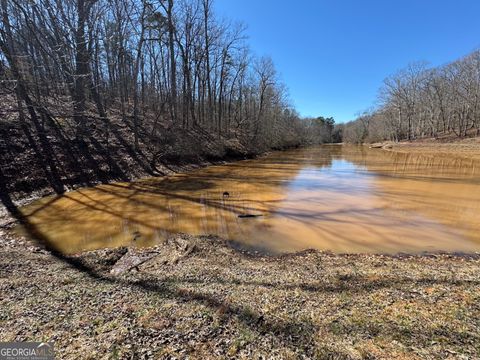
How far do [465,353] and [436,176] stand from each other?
50.0 ft

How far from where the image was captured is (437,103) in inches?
1850

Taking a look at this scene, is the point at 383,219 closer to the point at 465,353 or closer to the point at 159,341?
the point at 465,353

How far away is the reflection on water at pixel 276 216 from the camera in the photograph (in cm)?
580

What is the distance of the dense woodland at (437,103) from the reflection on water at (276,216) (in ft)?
129

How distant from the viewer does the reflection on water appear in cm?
580

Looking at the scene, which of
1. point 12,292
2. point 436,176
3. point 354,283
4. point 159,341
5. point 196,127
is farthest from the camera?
point 196,127

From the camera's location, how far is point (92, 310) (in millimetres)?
2840

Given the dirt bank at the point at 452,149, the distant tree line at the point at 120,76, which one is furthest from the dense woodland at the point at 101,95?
the dirt bank at the point at 452,149

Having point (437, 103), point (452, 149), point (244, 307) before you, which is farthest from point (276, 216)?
point (437, 103)

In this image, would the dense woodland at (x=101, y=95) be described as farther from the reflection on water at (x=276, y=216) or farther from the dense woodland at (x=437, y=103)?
the dense woodland at (x=437, y=103)

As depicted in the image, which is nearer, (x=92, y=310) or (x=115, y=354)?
(x=115, y=354)

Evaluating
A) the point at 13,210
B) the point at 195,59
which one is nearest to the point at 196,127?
the point at 195,59

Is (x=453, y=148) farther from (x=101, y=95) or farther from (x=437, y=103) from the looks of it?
(x=101, y=95)

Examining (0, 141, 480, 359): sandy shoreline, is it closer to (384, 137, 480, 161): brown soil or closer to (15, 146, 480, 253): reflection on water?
(15, 146, 480, 253): reflection on water
